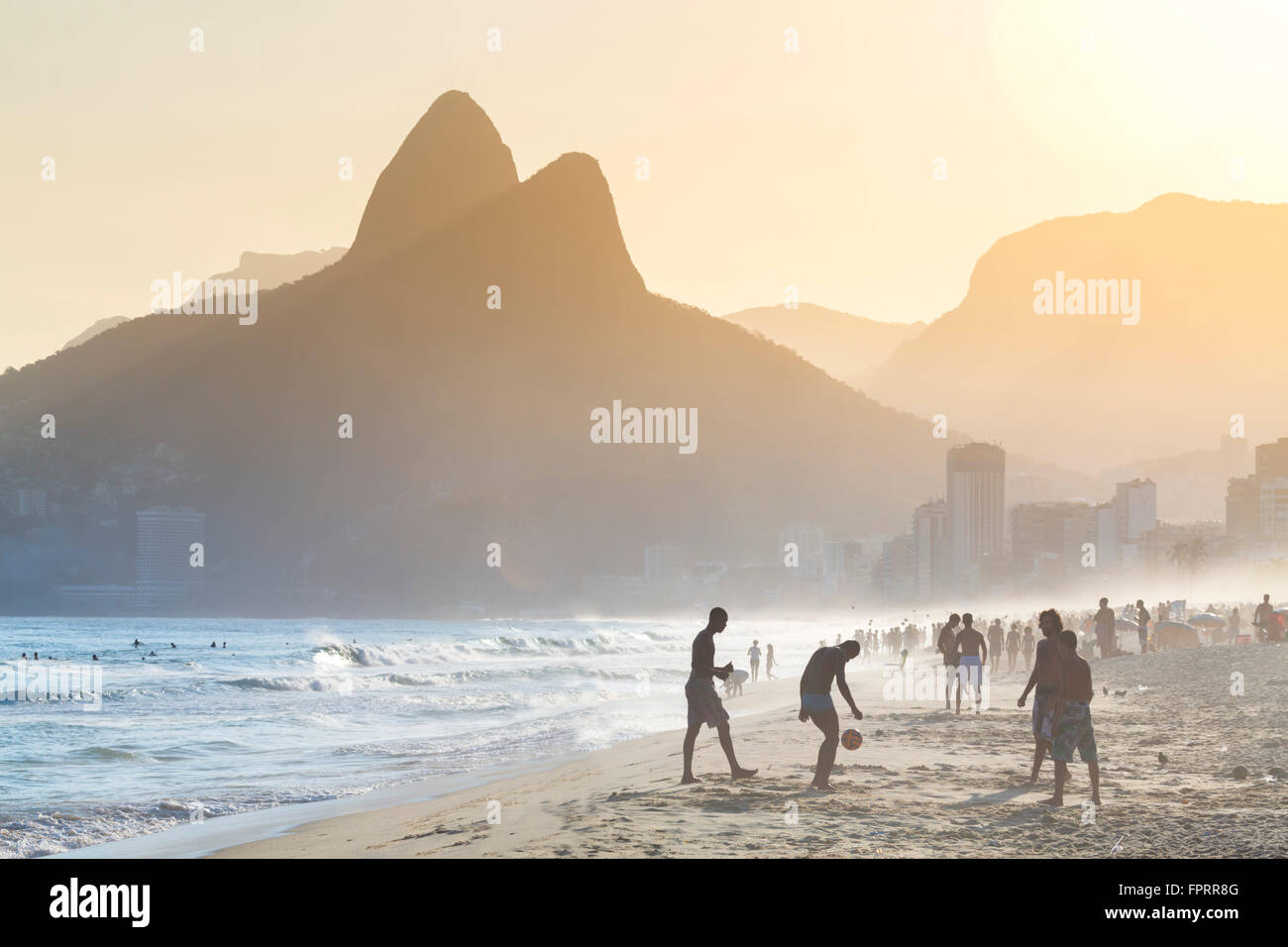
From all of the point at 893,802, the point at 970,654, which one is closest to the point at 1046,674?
the point at 893,802

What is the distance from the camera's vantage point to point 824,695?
38.7 ft

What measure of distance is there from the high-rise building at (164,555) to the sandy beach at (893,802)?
17241cm

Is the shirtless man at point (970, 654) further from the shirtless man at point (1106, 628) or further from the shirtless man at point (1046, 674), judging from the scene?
the shirtless man at point (1106, 628)

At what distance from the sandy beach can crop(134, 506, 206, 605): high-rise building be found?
172 meters

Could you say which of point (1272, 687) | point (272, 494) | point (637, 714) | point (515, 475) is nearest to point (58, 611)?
point (272, 494)

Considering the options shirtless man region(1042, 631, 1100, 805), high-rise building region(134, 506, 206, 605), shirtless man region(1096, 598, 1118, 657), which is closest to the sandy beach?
shirtless man region(1042, 631, 1100, 805)

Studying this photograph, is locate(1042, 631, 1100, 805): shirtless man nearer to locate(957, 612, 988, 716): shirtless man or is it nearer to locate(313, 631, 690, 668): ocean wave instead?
locate(957, 612, 988, 716): shirtless man

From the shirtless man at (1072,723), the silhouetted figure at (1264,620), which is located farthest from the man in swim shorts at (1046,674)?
the silhouetted figure at (1264,620)

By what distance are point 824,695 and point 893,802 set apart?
4.04 feet

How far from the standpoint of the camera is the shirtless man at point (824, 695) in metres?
11.6

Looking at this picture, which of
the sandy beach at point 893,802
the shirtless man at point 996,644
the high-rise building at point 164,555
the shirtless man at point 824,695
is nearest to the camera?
the sandy beach at point 893,802
